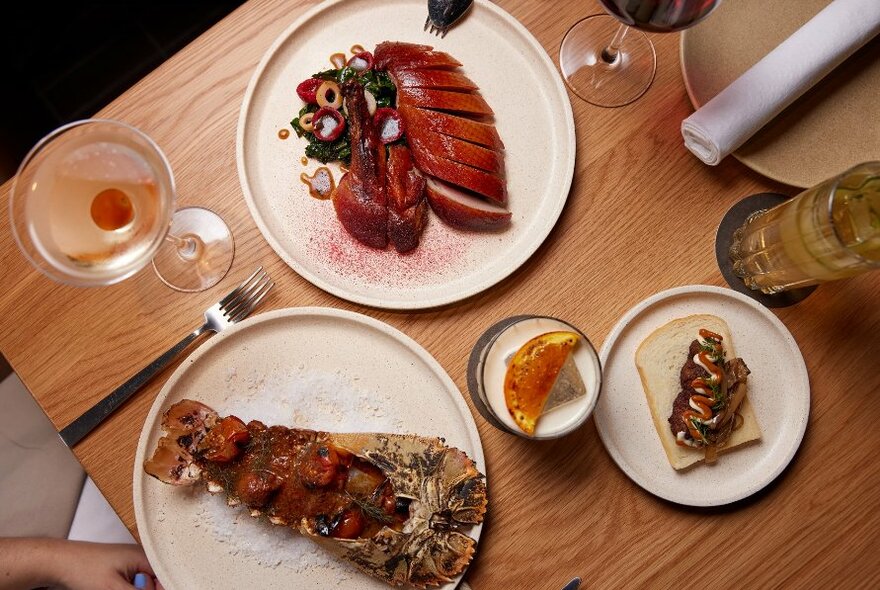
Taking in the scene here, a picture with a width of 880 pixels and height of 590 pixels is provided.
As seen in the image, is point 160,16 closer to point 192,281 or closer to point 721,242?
point 192,281

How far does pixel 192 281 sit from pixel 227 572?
735 millimetres

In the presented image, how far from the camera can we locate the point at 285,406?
5.79 ft

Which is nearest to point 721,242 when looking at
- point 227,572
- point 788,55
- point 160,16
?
point 788,55

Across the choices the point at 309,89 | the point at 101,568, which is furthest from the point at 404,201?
the point at 101,568

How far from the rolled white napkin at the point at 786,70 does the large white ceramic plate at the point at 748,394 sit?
16.0 inches

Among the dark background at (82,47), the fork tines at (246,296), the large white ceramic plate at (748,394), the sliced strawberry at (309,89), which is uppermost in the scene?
the dark background at (82,47)

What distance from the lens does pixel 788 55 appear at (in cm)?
171

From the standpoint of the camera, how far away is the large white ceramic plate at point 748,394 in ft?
5.69

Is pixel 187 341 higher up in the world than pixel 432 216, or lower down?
higher up

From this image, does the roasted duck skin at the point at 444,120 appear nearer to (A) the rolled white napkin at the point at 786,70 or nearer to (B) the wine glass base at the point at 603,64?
(B) the wine glass base at the point at 603,64

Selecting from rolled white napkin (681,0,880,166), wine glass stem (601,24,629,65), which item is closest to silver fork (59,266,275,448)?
wine glass stem (601,24,629,65)

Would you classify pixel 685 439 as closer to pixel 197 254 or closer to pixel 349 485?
pixel 349 485

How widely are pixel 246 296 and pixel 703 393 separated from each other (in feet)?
3.82

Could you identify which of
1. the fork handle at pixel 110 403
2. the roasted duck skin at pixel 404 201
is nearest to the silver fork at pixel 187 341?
the fork handle at pixel 110 403
